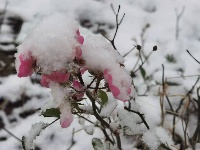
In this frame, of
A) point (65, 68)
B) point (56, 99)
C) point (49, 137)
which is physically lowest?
point (49, 137)

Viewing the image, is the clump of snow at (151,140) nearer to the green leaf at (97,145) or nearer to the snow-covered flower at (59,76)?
the green leaf at (97,145)

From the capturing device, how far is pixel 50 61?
82 cm

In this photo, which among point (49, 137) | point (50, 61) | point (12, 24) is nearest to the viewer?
point (50, 61)

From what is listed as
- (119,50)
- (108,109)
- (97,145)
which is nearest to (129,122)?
(108,109)

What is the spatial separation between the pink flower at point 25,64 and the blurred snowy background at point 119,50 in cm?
72

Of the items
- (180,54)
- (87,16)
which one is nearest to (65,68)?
(180,54)

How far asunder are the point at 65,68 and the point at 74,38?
74 mm

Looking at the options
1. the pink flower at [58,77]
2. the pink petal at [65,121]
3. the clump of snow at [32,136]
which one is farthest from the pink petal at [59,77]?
the clump of snow at [32,136]

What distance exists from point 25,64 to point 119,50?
57.8 inches

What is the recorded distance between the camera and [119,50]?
2.25 m

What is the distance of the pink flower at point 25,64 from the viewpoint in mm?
814

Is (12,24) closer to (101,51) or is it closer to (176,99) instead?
(176,99)

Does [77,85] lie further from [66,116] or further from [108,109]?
[108,109]

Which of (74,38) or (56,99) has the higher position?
(74,38)
